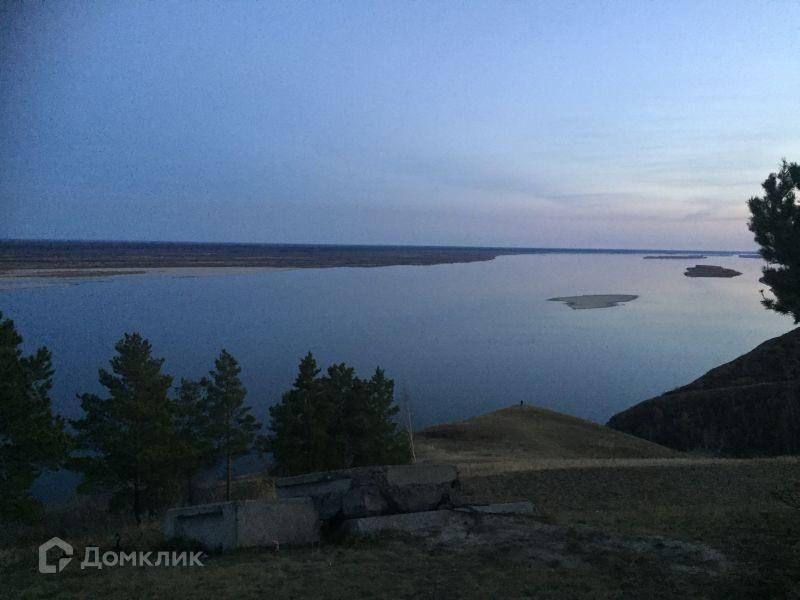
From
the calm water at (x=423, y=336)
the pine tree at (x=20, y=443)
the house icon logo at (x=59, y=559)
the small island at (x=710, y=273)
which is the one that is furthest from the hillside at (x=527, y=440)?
the small island at (x=710, y=273)

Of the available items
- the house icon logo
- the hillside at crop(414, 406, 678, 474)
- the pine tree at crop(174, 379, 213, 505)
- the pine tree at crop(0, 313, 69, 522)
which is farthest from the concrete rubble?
the hillside at crop(414, 406, 678, 474)

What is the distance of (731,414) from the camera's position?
3466cm

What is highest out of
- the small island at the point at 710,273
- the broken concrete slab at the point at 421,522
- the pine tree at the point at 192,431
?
the small island at the point at 710,273

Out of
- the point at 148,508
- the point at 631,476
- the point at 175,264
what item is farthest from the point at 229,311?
the point at 175,264

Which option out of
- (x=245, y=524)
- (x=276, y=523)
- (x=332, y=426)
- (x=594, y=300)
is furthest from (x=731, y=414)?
(x=594, y=300)

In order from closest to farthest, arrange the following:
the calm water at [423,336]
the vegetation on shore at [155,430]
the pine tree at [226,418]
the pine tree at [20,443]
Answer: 1. the pine tree at [20,443]
2. the vegetation on shore at [155,430]
3. the pine tree at [226,418]
4. the calm water at [423,336]

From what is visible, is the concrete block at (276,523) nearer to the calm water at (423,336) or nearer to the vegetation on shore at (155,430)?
the vegetation on shore at (155,430)

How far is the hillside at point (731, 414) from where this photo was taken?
108 feet

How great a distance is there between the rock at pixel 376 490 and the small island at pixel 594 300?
72824mm

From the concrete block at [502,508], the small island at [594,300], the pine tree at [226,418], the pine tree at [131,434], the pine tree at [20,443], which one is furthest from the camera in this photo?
the small island at [594,300]

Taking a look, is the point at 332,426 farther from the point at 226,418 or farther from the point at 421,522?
the point at 421,522

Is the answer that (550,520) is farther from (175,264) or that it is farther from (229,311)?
(175,264)

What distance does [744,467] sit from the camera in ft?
64.4

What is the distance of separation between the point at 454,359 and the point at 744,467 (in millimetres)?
29887
